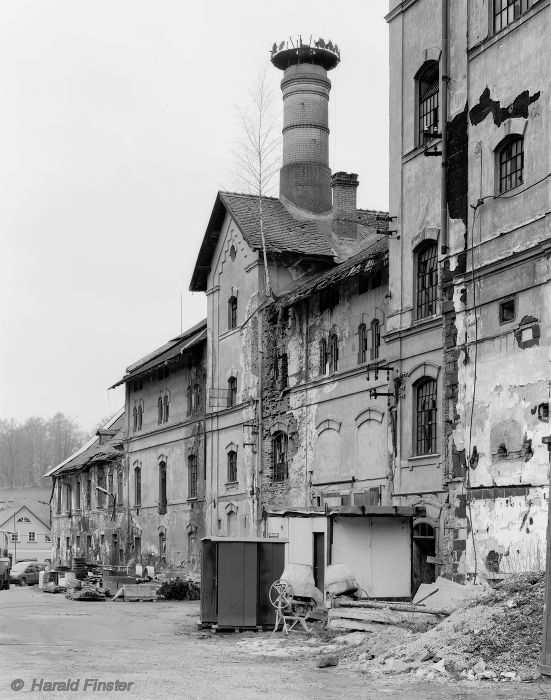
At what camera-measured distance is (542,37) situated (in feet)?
71.5

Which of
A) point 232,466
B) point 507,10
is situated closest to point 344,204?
point 232,466

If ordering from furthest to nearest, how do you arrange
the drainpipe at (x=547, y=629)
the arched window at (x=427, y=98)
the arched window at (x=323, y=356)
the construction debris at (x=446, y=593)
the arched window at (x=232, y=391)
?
the arched window at (x=232, y=391) < the arched window at (x=323, y=356) < the arched window at (x=427, y=98) < the construction debris at (x=446, y=593) < the drainpipe at (x=547, y=629)

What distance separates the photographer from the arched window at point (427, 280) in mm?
25516

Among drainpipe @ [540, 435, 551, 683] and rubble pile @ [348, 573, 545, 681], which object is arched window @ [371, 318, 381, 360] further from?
drainpipe @ [540, 435, 551, 683]

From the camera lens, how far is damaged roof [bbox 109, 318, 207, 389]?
4194cm

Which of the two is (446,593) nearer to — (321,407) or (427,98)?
(427,98)

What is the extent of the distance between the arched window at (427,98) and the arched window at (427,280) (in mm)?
2522

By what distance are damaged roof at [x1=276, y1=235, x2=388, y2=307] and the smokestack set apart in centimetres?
703

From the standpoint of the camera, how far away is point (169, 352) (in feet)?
151

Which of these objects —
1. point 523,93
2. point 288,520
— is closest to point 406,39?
point 523,93

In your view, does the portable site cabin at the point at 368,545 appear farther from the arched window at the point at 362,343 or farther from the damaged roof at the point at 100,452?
the damaged roof at the point at 100,452

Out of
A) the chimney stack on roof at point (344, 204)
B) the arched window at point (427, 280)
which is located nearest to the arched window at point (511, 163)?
the arched window at point (427, 280)

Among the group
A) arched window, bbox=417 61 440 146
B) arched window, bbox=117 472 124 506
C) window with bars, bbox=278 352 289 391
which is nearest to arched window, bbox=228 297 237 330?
window with bars, bbox=278 352 289 391

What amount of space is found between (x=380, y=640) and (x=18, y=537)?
89.8 meters
